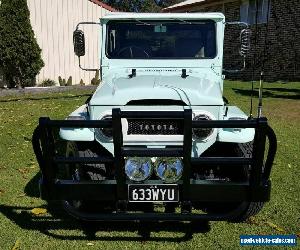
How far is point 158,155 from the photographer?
10.9ft

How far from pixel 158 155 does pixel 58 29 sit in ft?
47.5

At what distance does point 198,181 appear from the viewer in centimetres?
345

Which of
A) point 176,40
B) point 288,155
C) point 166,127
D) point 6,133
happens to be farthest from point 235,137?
point 6,133

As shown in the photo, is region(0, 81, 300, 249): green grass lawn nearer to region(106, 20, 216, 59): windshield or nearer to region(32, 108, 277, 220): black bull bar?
Result: region(32, 108, 277, 220): black bull bar

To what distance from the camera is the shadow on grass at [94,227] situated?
4.08 m

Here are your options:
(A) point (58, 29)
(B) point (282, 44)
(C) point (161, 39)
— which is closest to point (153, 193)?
(C) point (161, 39)

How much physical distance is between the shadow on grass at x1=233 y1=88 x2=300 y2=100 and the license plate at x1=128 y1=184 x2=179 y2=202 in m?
10.8

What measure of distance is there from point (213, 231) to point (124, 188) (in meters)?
1.20

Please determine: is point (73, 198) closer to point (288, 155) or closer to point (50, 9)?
point (288, 155)

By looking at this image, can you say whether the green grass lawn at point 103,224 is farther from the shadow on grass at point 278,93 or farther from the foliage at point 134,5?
the foliage at point 134,5

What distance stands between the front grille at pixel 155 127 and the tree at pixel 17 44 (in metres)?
12.3

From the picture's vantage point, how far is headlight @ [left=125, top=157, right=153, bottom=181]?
3.45 metres

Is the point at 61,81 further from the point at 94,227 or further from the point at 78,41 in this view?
the point at 94,227

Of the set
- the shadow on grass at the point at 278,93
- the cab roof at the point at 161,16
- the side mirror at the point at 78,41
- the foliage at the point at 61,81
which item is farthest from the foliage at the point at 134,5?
the cab roof at the point at 161,16
